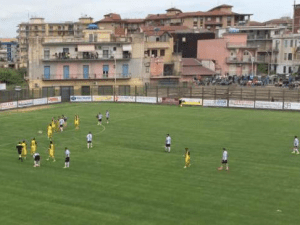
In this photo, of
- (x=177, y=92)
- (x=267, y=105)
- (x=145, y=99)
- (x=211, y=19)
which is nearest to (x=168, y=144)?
(x=267, y=105)

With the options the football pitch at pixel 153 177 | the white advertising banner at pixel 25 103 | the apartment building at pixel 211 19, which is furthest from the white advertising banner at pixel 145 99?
the apartment building at pixel 211 19

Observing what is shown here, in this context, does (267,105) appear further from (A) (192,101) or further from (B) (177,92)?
(B) (177,92)

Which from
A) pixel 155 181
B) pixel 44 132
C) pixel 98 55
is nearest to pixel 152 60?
pixel 98 55

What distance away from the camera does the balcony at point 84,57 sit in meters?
81.9

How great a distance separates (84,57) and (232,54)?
3851 centimetres

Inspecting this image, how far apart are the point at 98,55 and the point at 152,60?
44.7 feet

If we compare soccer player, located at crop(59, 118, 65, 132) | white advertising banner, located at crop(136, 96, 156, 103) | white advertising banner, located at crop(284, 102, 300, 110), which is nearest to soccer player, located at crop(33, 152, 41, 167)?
soccer player, located at crop(59, 118, 65, 132)

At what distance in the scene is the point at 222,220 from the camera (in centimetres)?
2014

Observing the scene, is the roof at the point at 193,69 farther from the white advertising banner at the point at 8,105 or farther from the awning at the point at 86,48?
the white advertising banner at the point at 8,105

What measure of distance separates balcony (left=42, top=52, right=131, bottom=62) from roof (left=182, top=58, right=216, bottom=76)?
61.6 ft

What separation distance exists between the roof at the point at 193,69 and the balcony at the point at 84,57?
18790 mm

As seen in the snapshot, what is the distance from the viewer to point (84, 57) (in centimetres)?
8338

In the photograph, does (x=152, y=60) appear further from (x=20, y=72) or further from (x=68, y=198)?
(x=68, y=198)

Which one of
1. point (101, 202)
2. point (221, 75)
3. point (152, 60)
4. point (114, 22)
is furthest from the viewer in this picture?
point (114, 22)
